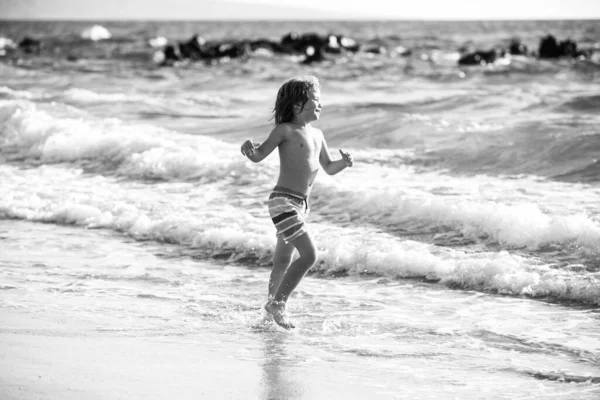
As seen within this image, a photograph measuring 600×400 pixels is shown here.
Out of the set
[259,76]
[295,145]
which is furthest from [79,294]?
[259,76]

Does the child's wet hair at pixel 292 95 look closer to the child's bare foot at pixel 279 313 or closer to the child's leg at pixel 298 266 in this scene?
the child's leg at pixel 298 266

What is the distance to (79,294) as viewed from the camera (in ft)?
19.1

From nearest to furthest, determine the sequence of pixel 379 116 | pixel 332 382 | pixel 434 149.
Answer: pixel 332 382 < pixel 434 149 < pixel 379 116

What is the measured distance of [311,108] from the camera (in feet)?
17.0

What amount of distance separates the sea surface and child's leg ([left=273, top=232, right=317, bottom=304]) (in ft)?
0.78

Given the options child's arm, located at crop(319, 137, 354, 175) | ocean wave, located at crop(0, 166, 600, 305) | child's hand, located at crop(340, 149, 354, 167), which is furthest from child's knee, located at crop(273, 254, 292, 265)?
ocean wave, located at crop(0, 166, 600, 305)

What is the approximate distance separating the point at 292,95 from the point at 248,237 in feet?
8.10

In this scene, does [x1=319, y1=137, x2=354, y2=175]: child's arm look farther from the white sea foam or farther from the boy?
the white sea foam

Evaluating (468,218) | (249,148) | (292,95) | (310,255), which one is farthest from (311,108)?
(468,218)

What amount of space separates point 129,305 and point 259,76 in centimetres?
2117

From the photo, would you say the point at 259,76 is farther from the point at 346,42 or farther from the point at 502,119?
the point at 346,42

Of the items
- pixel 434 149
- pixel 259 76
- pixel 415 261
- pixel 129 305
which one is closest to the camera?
pixel 129 305

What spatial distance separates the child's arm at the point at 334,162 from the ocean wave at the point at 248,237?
55.1 inches

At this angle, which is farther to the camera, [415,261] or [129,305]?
[415,261]
